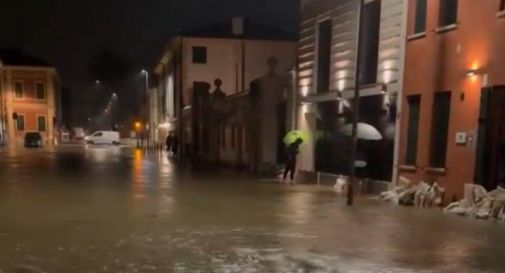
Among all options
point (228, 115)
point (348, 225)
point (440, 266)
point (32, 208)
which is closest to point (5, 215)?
point (32, 208)

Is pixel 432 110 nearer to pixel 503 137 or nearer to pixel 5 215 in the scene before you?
pixel 503 137

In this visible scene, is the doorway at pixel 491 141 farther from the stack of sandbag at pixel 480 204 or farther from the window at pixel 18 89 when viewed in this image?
the window at pixel 18 89

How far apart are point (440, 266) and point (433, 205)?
22.9ft

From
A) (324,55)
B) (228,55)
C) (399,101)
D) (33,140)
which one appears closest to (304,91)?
(324,55)

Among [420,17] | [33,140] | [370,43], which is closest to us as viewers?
[420,17]

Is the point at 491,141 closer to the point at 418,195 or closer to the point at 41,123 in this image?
the point at 418,195

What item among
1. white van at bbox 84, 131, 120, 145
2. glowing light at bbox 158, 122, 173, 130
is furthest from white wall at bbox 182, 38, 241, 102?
white van at bbox 84, 131, 120, 145

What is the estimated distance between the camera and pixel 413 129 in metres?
17.1

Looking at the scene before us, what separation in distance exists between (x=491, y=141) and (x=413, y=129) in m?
2.98

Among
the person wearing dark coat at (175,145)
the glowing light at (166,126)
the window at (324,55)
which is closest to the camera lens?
the window at (324,55)

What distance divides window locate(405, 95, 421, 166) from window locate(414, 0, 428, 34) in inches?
75.6

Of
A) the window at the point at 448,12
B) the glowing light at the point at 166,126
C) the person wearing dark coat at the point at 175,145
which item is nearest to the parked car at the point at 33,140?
the glowing light at the point at 166,126

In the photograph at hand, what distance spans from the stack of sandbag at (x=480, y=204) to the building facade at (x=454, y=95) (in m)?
0.67

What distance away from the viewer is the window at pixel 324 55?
22.1 meters
